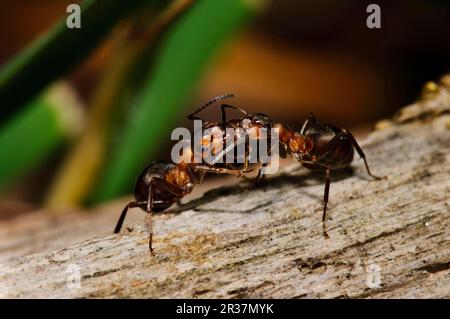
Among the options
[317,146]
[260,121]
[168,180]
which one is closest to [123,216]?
[168,180]

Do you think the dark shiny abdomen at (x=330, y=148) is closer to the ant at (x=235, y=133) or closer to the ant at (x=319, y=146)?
the ant at (x=319, y=146)

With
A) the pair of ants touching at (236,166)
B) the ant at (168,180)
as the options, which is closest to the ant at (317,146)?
the pair of ants touching at (236,166)

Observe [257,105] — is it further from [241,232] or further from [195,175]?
[241,232]

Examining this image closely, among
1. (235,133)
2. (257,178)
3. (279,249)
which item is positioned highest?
(235,133)

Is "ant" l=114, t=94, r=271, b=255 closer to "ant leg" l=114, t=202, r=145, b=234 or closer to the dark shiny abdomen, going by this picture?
"ant leg" l=114, t=202, r=145, b=234

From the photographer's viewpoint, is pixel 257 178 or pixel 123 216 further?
pixel 257 178

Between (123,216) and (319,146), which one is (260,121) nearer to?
(319,146)
